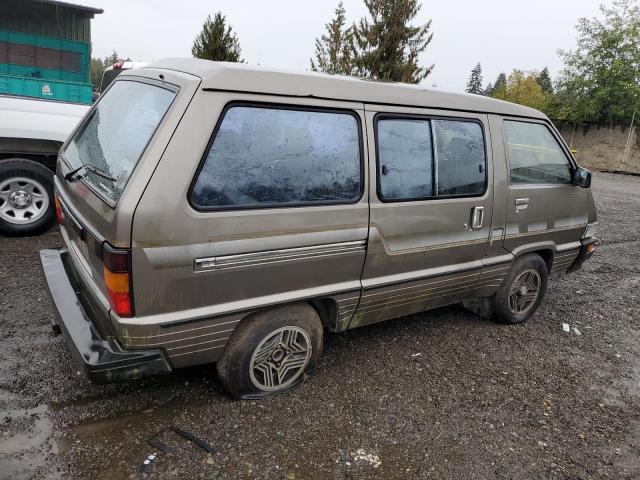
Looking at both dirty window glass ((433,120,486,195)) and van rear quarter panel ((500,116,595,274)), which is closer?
dirty window glass ((433,120,486,195))

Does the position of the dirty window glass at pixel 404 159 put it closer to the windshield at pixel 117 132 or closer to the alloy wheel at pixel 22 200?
the windshield at pixel 117 132

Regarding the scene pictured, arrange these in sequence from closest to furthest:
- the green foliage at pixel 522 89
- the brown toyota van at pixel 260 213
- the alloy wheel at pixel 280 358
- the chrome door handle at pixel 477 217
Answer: the brown toyota van at pixel 260 213, the alloy wheel at pixel 280 358, the chrome door handle at pixel 477 217, the green foliage at pixel 522 89

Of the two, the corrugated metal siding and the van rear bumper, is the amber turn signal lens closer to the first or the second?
the van rear bumper

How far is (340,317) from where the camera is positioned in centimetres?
299

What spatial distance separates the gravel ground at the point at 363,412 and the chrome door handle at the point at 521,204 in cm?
112

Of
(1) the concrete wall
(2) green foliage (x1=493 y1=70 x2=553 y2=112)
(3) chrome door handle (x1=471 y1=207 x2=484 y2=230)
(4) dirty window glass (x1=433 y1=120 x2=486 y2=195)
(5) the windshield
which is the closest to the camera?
(5) the windshield

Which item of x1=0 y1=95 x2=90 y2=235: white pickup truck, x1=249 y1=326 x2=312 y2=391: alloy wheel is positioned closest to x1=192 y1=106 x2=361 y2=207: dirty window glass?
x1=249 y1=326 x2=312 y2=391: alloy wheel

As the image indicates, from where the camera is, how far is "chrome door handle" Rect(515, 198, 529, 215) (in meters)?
3.71

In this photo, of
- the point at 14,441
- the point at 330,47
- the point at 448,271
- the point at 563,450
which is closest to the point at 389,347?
the point at 448,271

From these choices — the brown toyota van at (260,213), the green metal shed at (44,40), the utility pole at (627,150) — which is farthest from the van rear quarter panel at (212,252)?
the utility pole at (627,150)

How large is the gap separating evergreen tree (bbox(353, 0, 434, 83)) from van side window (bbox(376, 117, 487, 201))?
52.3 ft

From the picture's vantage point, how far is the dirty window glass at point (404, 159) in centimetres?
294

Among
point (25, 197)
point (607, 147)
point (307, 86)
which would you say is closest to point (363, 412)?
point (307, 86)

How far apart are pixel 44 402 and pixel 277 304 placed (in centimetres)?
144
